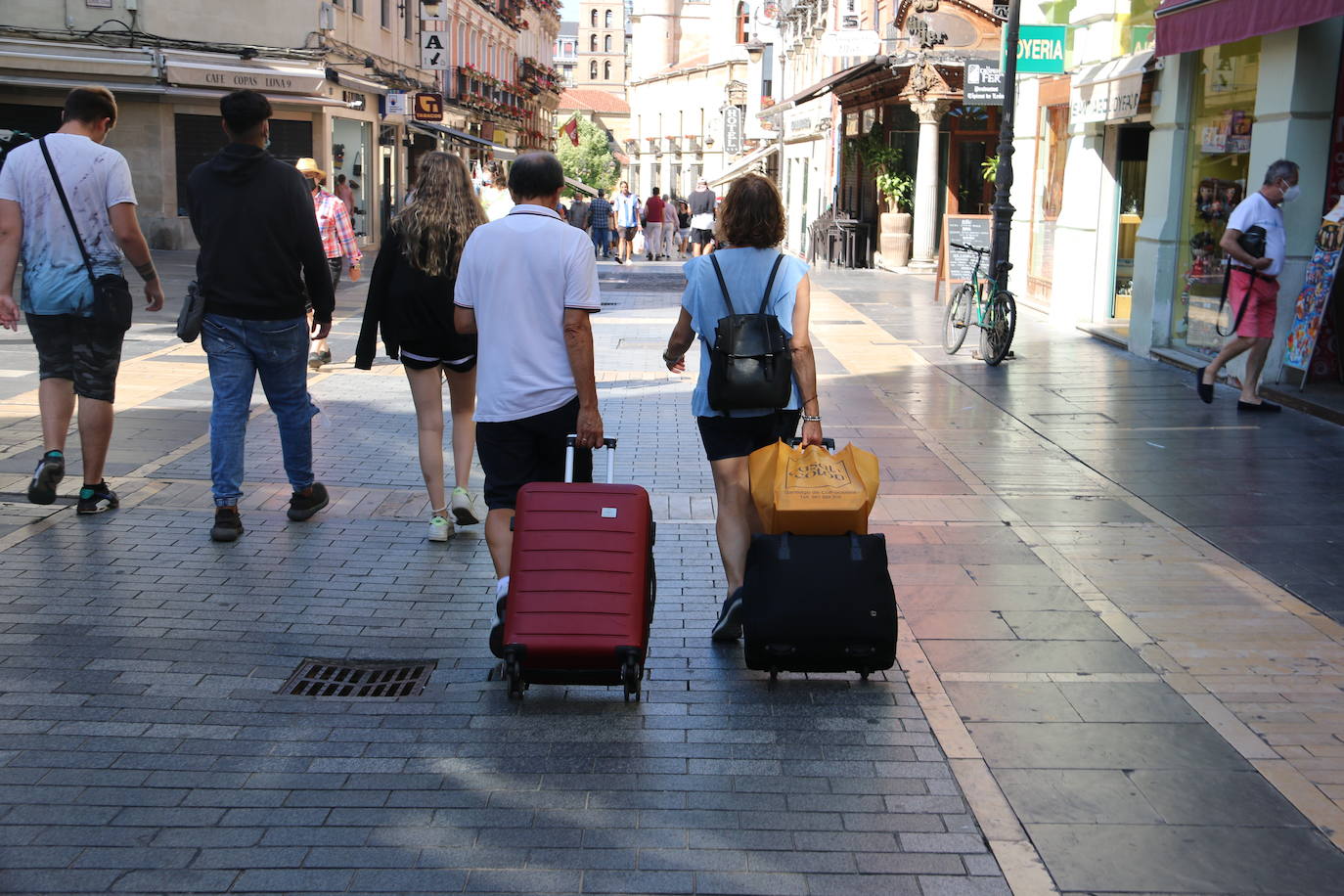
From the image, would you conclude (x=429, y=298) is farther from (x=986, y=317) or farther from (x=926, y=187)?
(x=926, y=187)

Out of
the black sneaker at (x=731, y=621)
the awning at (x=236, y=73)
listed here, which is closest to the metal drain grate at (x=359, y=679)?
the black sneaker at (x=731, y=621)

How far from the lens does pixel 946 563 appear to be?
254 inches

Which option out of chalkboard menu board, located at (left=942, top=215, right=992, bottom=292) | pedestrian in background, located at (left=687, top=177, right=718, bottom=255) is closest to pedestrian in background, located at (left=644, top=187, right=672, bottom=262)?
pedestrian in background, located at (left=687, top=177, right=718, bottom=255)

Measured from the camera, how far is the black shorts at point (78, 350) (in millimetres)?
6945

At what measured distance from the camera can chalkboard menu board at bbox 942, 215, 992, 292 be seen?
55.0 ft

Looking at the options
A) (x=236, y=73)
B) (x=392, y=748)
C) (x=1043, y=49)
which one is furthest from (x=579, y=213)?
(x=392, y=748)

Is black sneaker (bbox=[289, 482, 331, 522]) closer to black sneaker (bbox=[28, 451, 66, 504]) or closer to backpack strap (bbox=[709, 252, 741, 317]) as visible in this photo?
black sneaker (bbox=[28, 451, 66, 504])

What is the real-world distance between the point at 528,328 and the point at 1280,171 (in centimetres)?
736

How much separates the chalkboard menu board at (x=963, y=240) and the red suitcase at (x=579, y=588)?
1272 cm

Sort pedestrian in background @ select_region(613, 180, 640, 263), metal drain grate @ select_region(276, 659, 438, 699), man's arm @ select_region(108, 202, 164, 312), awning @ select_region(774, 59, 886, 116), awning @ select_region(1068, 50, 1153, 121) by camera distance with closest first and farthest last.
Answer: metal drain grate @ select_region(276, 659, 438, 699) → man's arm @ select_region(108, 202, 164, 312) → awning @ select_region(1068, 50, 1153, 121) → awning @ select_region(774, 59, 886, 116) → pedestrian in background @ select_region(613, 180, 640, 263)

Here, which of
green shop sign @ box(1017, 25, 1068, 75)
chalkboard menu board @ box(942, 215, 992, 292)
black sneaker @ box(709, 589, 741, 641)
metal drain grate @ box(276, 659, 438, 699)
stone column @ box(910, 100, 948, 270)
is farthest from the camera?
stone column @ box(910, 100, 948, 270)

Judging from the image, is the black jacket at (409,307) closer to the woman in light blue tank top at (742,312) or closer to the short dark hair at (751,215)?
the woman in light blue tank top at (742,312)

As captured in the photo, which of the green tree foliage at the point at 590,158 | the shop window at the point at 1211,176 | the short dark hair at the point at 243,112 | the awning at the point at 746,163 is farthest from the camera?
the green tree foliage at the point at 590,158

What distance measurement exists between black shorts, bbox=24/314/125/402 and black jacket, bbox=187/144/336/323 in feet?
2.35
